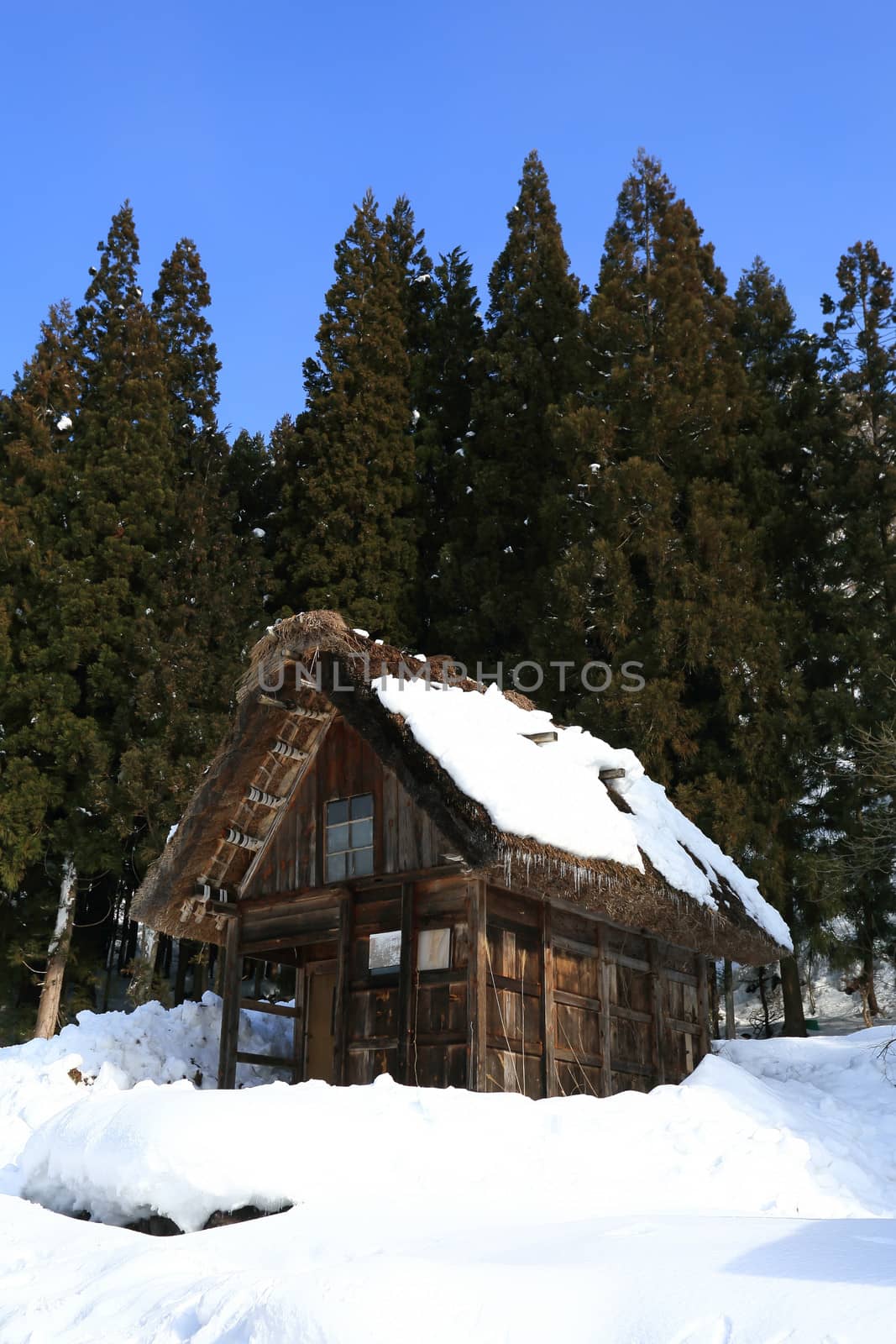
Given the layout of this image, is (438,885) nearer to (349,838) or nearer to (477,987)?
(477,987)

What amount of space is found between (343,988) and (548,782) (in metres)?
3.14

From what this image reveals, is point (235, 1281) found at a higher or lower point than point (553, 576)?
lower

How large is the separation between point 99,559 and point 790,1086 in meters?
15.7

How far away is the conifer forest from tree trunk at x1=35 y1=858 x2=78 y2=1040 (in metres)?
0.16

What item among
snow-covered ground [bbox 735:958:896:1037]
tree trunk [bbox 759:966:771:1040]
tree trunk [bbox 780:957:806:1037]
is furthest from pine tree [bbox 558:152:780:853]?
snow-covered ground [bbox 735:958:896:1037]

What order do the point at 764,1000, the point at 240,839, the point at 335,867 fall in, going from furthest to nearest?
the point at 764,1000 < the point at 240,839 < the point at 335,867

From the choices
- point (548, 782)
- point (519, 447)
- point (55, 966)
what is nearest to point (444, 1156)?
point (548, 782)

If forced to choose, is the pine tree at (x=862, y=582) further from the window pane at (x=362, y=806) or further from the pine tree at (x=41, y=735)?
the pine tree at (x=41, y=735)

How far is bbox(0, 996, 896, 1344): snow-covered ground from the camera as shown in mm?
4836

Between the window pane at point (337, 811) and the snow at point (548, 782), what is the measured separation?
1644 millimetres

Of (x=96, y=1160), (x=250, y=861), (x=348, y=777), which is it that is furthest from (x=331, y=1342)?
(x=250, y=861)

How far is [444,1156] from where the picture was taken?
27.8 feet

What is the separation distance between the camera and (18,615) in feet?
73.8

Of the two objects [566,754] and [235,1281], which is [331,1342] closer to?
[235,1281]
